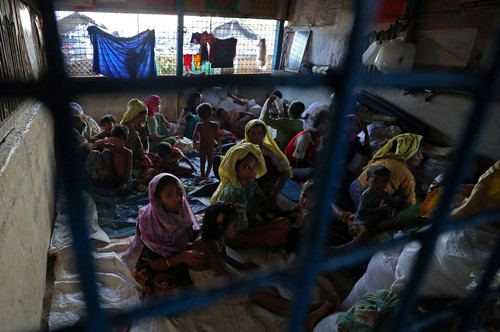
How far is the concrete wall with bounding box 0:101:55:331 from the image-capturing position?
52.7 inches

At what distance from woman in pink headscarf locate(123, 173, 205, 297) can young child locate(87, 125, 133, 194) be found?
1.44m

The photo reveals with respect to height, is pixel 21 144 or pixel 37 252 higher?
pixel 21 144

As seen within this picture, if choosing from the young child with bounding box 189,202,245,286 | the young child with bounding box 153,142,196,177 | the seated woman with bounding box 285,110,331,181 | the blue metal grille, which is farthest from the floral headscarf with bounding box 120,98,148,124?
the blue metal grille

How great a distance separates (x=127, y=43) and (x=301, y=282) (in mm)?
6079

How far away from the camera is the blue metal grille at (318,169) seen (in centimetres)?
32

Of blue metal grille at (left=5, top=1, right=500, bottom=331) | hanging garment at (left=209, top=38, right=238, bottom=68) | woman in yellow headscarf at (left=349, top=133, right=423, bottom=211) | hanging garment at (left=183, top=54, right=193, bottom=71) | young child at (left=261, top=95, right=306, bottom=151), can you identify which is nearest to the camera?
blue metal grille at (left=5, top=1, right=500, bottom=331)

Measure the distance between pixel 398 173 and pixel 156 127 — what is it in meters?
3.26

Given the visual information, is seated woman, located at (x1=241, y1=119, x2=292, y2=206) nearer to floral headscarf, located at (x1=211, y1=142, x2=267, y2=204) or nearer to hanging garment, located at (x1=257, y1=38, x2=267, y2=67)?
floral headscarf, located at (x1=211, y1=142, x2=267, y2=204)

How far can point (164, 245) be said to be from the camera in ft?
6.76

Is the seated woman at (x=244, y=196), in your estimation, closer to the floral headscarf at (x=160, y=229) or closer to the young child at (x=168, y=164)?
the floral headscarf at (x=160, y=229)

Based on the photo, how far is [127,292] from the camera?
2062mm

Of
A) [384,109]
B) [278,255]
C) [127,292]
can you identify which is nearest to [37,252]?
[127,292]

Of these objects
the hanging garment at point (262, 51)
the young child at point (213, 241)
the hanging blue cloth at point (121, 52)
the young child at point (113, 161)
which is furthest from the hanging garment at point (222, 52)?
the young child at point (213, 241)

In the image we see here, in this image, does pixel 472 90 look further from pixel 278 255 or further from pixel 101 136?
pixel 101 136
